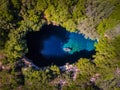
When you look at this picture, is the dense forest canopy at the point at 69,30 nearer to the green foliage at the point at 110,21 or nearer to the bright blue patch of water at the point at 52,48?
the green foliage at the point at 110,21

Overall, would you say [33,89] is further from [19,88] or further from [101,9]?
[101,9]

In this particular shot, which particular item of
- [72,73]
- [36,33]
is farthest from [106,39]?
[36,33]

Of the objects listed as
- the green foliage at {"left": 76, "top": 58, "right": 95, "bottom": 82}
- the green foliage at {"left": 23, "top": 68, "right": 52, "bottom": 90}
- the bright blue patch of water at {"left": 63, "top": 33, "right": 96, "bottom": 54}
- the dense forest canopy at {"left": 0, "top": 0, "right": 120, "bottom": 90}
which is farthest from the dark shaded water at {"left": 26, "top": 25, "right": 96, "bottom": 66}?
the green foliage at {"left": 23, "top": 68, "right": 52, "bottom": 90}

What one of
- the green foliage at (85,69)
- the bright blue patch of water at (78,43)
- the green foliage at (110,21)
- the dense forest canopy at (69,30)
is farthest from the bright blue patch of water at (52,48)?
the green foliage at (110,21)

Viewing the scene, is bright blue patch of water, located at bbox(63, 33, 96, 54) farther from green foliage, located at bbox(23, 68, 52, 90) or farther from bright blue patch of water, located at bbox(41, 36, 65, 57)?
green foliage, located at bbox(23, 68, 52, 90)

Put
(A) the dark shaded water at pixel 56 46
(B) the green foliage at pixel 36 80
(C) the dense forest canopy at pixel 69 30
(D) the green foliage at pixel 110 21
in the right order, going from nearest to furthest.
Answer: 1. (B) the green foliage at pixel 36 80
2. (C) the dense forest canopy at pixel 69 30
3. (D) the green foliage at pixel 110 21
4. (A) the dark shaded water at pixel 56 46

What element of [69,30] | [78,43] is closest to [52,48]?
[69,30]

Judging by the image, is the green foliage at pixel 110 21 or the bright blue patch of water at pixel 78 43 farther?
the bright blue patch of water at pixel 78 43
